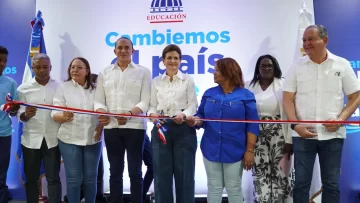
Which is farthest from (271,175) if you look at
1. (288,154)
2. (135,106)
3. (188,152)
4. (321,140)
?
(135,106)

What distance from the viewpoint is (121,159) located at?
3.08m

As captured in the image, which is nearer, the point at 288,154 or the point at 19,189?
the point at 288,154

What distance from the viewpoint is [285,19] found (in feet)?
13.8

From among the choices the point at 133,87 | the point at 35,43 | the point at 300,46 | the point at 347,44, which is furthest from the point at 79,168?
the point at 347,44

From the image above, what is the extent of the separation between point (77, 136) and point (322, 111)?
224 cm

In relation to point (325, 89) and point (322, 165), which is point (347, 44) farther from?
point (322, 165)

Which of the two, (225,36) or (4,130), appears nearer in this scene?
(4,130)

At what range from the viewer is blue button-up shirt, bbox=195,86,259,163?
2.75m

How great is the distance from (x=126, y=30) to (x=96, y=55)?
0.55 meters

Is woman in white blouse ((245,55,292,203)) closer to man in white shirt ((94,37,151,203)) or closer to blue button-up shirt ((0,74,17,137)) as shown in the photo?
man in white shirt ((94,37,151,203))

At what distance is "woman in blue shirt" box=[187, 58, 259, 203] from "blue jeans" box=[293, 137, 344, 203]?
40 cm

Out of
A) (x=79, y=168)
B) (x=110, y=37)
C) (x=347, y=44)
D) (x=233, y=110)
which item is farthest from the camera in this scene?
(x=110, y=37)

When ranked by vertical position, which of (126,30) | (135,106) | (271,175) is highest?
(126,30)

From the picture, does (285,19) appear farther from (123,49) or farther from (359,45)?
(123,49)
